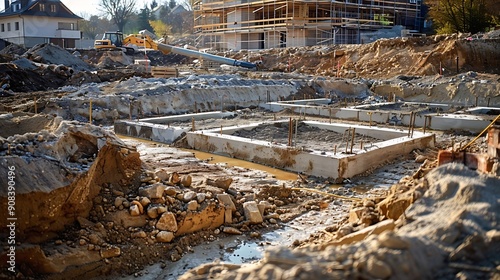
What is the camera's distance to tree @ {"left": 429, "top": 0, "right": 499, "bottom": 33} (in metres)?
28.6

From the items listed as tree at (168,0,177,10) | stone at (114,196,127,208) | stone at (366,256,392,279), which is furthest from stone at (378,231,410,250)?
tree at (168,0,177,10)

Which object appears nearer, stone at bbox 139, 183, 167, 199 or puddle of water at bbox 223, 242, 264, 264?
puddle of water at bbox 223, 242, 264, 264

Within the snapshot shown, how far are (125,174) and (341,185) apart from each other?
3785 millimetres

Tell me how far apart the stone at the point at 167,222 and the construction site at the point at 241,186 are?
0.02 metres

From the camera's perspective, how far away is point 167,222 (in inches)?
235

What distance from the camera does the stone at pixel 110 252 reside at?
5363mm

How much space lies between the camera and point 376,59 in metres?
25.0

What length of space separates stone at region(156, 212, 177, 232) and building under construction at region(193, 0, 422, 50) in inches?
1185

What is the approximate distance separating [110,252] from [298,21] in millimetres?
31406

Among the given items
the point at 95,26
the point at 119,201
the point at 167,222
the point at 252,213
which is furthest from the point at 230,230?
the point at 95,26

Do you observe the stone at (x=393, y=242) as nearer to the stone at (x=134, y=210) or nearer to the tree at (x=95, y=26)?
the stone at (x=134, y=210)

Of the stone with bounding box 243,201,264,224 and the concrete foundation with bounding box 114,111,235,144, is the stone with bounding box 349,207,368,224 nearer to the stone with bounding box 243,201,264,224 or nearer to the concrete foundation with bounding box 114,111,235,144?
the stone with bounding box 243,201,264,224

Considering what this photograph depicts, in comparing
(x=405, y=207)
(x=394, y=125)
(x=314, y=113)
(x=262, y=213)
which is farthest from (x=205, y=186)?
(x=314, y=113)

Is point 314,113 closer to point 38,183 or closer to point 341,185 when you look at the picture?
point 341,185
